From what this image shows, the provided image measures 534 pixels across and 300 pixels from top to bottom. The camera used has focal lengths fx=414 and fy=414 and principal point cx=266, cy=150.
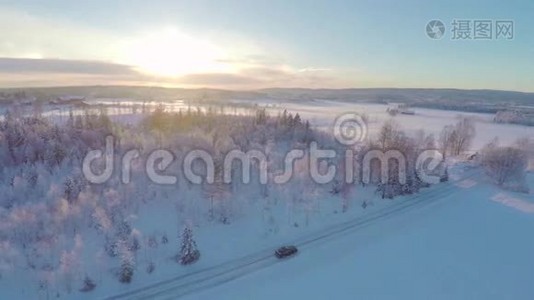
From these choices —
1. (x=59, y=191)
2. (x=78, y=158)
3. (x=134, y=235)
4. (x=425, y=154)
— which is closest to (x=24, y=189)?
(x=59, y=191)

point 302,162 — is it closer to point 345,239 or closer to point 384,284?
point 345,239

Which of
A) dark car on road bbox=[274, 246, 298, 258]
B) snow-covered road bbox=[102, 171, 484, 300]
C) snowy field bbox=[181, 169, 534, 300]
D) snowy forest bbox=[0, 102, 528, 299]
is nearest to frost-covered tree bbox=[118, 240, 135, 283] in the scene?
snowy forest bbox=[0, 102, 528, 299]

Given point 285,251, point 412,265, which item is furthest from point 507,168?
point 285,251

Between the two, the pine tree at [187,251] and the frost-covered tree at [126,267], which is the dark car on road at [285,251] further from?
the frost-covered tree at [126,267]

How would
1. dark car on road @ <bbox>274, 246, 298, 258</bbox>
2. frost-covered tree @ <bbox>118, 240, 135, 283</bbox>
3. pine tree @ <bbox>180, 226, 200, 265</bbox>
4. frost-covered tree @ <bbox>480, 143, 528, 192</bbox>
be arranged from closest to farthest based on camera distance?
1. frost-covered tree @ <bbox>118, 240, 135, 283</bbox>
2. pine tree @ <bbox>180, 226, 200, 265</bbox>
3. dark car on road @ <bbox>274, 246, 298, 258</bbox>
4. frost-covered tree @ <bbox>480, 143, 528, 192</bbox>

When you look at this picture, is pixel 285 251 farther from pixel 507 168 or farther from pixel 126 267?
pixel 507 168

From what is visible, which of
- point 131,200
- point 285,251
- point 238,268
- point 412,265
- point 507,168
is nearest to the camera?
point 238,268

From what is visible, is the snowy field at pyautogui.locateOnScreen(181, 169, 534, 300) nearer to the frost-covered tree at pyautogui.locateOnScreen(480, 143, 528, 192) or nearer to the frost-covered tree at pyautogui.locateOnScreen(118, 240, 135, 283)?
the frost-covered tree at pyautogui.locateOnScreen(118, 240, 135, 283)

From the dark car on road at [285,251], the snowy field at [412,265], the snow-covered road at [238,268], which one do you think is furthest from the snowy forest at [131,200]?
the snowy field at [412,265]

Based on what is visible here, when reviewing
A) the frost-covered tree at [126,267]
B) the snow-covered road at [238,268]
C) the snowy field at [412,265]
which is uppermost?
the frost-covered tree at [126,267]
